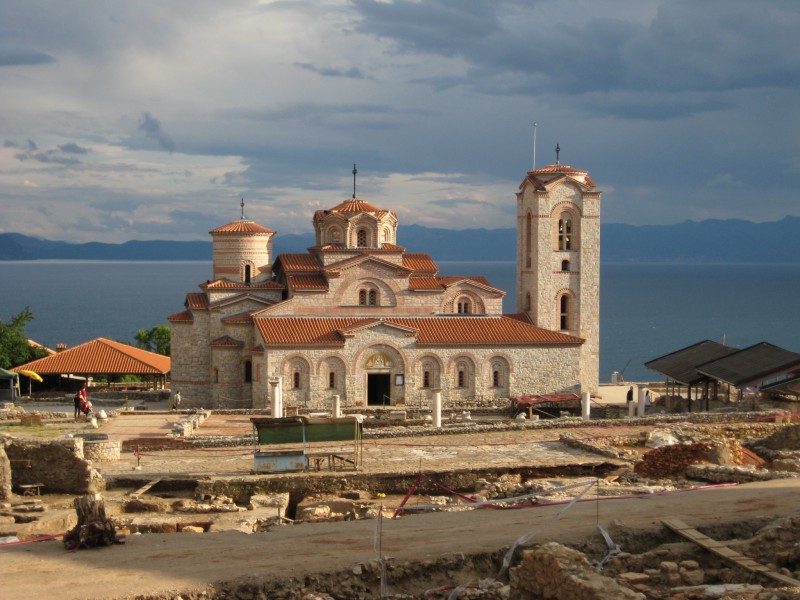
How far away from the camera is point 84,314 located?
162 meters

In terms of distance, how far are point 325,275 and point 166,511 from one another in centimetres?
1918

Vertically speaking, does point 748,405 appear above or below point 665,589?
above

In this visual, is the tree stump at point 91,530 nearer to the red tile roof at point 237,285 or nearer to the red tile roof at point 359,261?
the red tile roof at point 359,261

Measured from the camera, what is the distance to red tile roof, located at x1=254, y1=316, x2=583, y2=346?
36125 millimetres

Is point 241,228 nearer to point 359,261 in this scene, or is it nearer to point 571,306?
point 359,261

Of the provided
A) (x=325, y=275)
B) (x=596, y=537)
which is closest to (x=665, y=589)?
(x=596, y=537)

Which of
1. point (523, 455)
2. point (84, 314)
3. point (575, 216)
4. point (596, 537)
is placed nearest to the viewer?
point (596, 537)

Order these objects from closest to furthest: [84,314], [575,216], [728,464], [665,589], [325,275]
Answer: [665,589]
[728,464]
[325,275]
[575,216]
[84,314]

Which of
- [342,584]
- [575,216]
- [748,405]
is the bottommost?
[342,584]

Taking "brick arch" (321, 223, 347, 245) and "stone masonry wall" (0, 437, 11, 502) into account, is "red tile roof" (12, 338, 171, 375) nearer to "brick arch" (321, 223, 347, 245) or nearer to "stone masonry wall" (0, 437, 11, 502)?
"brick arch" (321, 223, 347, 245)

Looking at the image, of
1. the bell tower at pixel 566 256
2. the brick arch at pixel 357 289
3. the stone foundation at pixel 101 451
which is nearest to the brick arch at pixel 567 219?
the bell tower at pixel 566 256

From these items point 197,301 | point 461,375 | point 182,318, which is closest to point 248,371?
point 182,318

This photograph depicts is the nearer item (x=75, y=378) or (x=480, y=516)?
(x=480, y=516)

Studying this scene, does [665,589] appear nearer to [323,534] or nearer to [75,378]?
[323,534]
